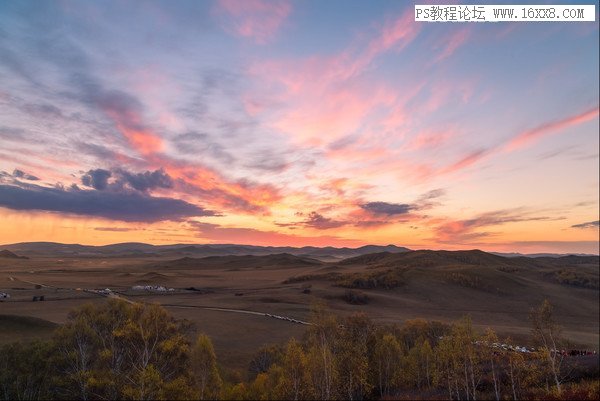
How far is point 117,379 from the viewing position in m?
47.6

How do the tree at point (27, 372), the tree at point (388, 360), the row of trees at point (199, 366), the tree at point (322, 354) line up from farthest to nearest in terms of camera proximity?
the tree at point (388, 360) < the tree at point (322, 354) < the tree at point (27, 372) < the row of trees at point (199, 366)

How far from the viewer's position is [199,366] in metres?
45.1

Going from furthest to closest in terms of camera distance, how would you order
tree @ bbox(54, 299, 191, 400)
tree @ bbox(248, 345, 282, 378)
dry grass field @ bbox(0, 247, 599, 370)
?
dry grass field @ bbox(0, 247, 599, 370) → tree @ bbox(248, 345, 282, 378) → tree @ bbox(54, 299, 191, 400)

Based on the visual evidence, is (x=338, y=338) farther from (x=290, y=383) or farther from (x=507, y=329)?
(x=507, y=329)

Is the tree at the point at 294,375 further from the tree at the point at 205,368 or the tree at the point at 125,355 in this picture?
the tree at the point at 125,355

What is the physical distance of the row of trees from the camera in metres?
46.0

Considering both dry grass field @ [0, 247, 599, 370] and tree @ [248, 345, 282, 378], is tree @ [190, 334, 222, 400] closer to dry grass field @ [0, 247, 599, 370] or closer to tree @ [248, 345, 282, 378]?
tree @ [248, 345, 282, 378]

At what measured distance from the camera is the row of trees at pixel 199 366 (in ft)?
151

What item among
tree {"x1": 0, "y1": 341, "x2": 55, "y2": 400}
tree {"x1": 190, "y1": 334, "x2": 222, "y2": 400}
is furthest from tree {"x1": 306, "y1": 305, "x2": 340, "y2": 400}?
tree {"x1": 0, "y1": 341, "x2": 55, "y2": 400}

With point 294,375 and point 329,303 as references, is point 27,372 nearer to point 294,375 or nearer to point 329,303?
point 294,375

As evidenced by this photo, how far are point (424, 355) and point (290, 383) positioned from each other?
28107 mm

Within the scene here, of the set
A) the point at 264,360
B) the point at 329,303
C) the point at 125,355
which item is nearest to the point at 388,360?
the point at 264,360

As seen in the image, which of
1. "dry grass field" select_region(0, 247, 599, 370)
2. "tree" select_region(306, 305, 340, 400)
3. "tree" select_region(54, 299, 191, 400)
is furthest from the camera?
"dry grass field" select_region(0, 247, 599, 370)

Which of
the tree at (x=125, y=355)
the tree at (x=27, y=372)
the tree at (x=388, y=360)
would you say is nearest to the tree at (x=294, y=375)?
the tree at (x=125, y=355)
